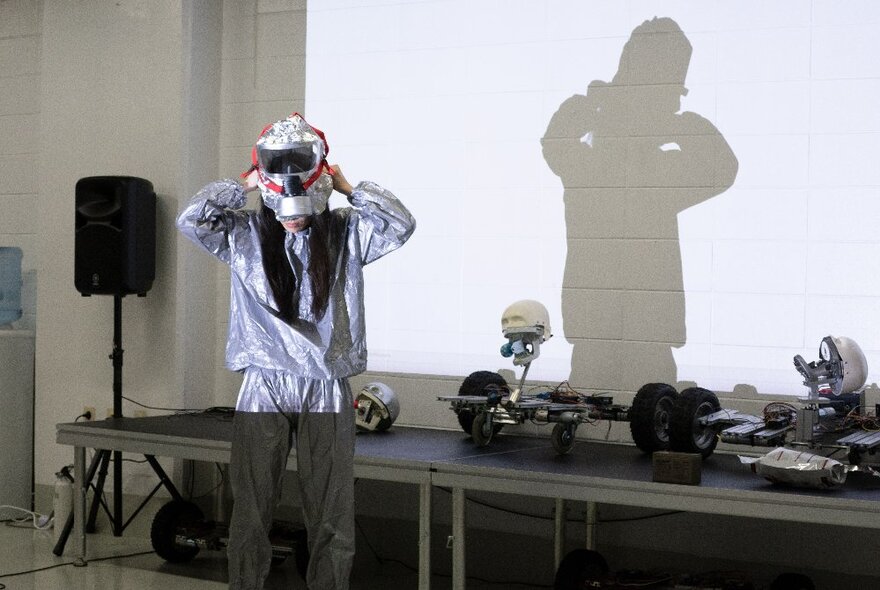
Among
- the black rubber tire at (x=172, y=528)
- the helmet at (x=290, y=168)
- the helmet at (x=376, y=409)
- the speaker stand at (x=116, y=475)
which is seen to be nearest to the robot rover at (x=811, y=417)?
the helmet at (x=376, y=409)

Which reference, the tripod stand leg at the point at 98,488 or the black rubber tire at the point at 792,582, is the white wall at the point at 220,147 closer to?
the tripod stand leg at the point at 98,488

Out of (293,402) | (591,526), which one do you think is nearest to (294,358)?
(293,402)

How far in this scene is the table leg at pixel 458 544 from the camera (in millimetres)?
3617

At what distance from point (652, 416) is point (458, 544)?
0.91 m

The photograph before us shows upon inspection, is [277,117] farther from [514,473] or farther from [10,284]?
[514,473]

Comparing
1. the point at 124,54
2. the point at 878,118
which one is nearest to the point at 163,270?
the point at 124,54

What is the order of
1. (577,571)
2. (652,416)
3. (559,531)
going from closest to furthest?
(577,571) < (652,416) < (559,531)

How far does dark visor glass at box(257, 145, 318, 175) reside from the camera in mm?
2854

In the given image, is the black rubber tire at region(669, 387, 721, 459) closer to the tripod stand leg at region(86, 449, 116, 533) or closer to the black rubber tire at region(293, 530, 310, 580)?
the black rubber tire at region(293, 530, 310, 580)

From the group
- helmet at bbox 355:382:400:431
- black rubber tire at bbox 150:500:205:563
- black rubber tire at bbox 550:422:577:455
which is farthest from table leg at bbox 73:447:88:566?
black rubber tire at bbox 550:422:577:455

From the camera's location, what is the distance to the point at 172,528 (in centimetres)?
478

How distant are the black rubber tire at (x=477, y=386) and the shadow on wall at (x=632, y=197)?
0.40 meters

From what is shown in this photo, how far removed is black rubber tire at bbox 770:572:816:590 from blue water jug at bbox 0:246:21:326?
13.8 ft

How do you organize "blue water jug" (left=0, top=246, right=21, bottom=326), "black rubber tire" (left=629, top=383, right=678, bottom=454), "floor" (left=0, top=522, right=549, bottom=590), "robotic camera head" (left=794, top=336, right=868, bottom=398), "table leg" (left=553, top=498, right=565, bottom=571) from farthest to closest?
"blue water jug" (left=0, top=246, right=21, bottom=326)
"floor" (left=0, top=522, right=549, bottom=590)
"table leg" (left=553, top=498, right=565, bottom=571)
"black rubber tire" (left=629, top=383, right=678, bottom=454)
"robotic camera head" (left=794, top=336, right=868, bottom=398)
